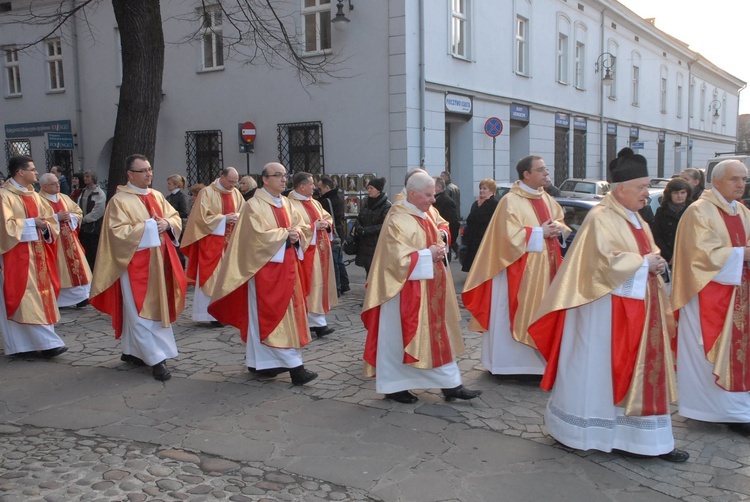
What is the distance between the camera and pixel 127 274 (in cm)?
600

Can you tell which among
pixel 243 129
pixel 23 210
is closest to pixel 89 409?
pixel 23 210

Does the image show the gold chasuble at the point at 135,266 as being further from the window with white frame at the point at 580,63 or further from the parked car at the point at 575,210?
the window with white frame at the point at 580,63

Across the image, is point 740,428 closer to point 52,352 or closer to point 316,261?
point 316,261

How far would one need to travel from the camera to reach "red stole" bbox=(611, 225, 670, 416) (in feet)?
13.0

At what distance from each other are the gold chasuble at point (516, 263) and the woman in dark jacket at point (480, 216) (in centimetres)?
311

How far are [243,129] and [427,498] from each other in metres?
14.1

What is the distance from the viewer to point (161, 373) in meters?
5.92

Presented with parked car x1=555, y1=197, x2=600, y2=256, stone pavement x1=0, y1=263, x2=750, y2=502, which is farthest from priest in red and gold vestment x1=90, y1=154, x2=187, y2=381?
parked car x1=555, y1=197, x2=600, y2=256

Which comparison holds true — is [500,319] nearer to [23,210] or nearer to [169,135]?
[23,210]

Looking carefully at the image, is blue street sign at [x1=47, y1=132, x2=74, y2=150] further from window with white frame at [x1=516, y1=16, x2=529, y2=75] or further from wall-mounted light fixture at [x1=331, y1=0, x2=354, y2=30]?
window with white frame at [x1=516, y1=16, x2=529, y2=75]

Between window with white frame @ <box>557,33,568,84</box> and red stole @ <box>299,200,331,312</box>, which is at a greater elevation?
window with white frame @ <box>557,33,568,84</box>

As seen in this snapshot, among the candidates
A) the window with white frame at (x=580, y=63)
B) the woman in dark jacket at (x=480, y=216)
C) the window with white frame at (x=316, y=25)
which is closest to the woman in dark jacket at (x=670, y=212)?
the woman in dark jacket at (x=480, y=216)

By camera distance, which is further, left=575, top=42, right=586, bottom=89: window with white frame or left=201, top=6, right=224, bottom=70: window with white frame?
left=575, top=42, right=586, bottom=89: window with white frame

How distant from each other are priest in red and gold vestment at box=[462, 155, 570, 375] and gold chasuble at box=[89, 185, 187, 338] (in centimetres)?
267
